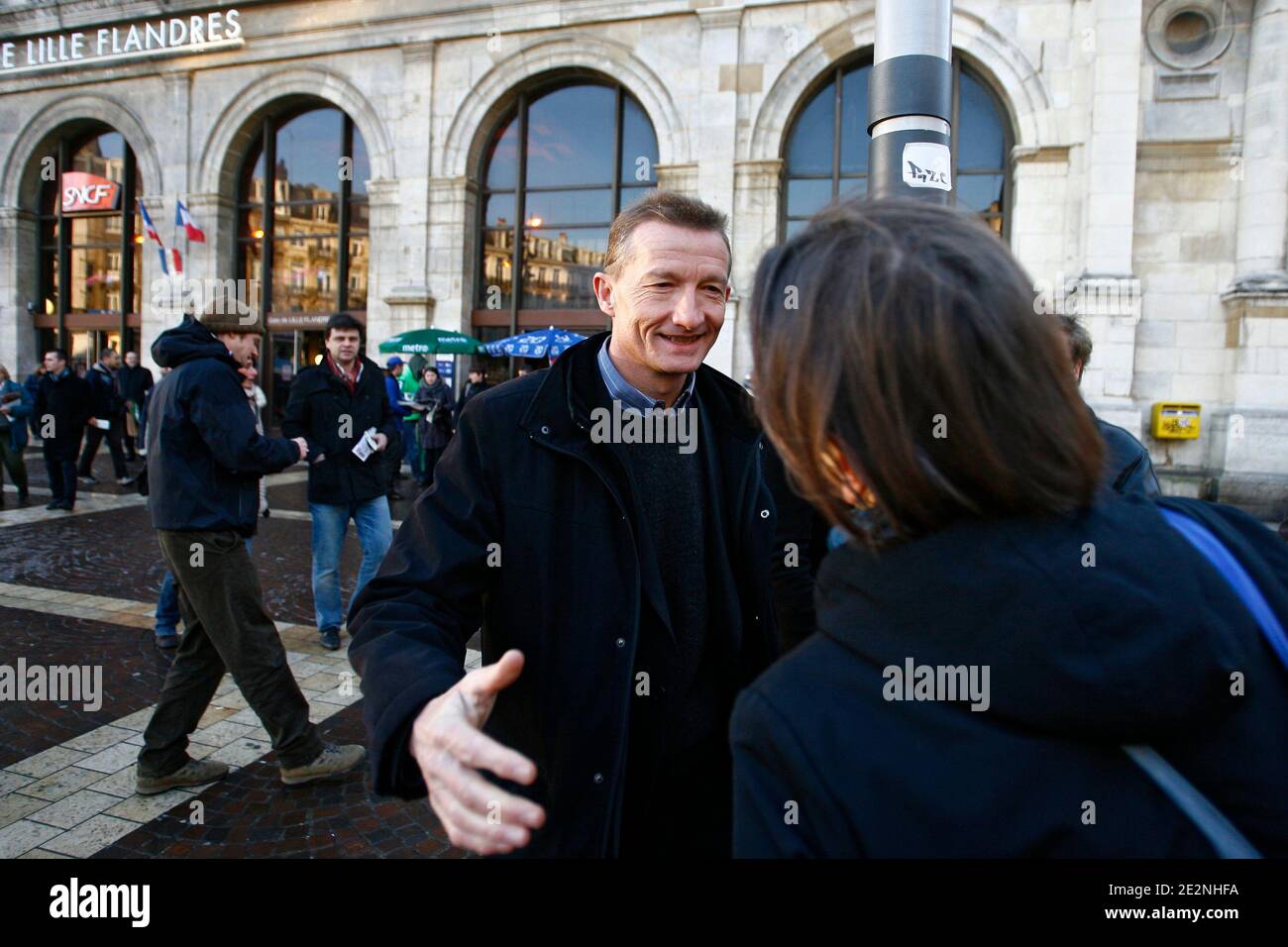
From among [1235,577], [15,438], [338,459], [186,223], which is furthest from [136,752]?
[186,223]

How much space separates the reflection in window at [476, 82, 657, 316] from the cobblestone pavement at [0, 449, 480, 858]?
31.2 ft

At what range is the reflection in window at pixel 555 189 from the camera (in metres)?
14.9

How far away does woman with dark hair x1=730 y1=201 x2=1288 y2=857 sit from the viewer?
818 mm

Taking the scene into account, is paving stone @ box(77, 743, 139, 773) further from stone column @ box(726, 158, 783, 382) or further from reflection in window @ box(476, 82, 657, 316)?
reflection in window @ box(476, 82, 657, 316)

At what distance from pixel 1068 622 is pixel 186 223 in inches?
709

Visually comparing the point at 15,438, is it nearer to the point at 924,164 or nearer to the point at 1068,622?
the point at 924,164

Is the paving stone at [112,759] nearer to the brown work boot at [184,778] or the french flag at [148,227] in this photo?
the brown work boot at [184,778]

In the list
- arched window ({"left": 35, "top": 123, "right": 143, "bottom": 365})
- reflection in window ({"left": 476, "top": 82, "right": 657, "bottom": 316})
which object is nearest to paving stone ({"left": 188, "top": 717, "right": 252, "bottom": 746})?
reflection in window ({"left": 476, "top": 82, "right": 657, "bottom": 316})

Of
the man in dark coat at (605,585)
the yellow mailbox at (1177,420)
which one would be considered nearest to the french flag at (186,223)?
the man in dark coat at (605,585)

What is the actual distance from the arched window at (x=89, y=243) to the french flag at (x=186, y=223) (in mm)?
3190

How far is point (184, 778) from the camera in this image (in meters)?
3.60

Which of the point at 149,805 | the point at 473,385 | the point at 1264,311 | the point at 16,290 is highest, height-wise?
the point at 16,290
